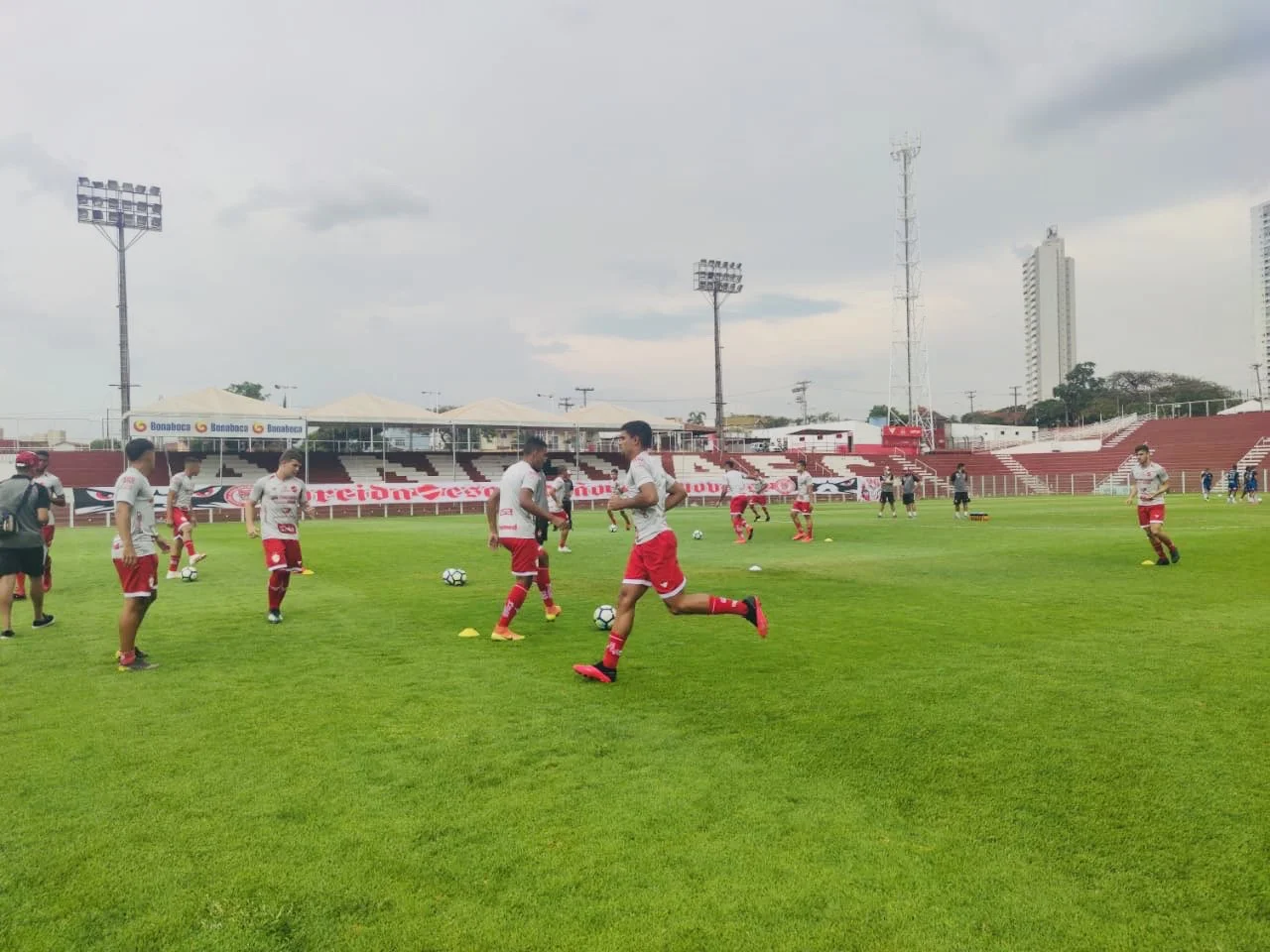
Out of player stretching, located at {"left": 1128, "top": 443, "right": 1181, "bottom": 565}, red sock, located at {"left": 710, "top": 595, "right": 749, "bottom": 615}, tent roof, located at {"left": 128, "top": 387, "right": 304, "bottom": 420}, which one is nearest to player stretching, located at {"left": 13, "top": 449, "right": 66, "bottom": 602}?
red sock, located at {"left": 710, "top": 595, "right": 749, "bottom": 615}

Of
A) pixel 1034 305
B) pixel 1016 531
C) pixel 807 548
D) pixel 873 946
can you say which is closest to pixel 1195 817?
pixel 873 946

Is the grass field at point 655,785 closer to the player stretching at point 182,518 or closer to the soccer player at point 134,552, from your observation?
the soccer player at point 134,552

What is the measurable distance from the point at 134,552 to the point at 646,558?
182 inches

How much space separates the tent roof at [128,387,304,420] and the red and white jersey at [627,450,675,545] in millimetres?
39503

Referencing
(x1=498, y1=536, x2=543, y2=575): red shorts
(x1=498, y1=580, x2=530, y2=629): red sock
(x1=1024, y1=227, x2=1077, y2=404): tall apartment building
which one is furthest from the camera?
(x1=1024, y1=227, x2=1077, y2=404): tall apartment building

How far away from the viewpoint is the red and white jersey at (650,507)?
6.80m

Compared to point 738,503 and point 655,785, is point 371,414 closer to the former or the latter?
point 738,503

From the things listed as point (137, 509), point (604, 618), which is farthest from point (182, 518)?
point (604, 618)

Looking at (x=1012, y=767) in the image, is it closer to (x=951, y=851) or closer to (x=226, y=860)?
(x=951, y=851)

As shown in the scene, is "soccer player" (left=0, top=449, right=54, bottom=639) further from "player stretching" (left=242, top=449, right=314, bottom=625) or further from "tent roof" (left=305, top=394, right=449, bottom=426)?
"tent roof" (left=305, top=394, right=449, bottom=426)

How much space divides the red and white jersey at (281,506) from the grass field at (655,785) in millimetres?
1169

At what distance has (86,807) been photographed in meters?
4.25

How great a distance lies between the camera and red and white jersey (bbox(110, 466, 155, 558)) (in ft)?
24.7

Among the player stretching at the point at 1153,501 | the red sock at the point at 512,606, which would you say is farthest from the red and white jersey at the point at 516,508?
the player stretching at the point at 1153,501
